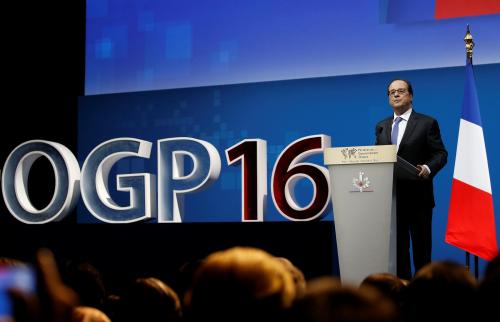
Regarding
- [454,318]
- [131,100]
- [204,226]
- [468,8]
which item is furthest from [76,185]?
[454,318]

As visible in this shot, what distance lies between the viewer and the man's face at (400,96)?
5000 mm

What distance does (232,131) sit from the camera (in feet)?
24.2

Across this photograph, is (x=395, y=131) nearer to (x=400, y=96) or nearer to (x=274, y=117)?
(x=400, y=96)

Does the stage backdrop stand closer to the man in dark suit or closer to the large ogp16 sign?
the large ogp16 sign

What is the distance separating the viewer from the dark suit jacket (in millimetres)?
4930

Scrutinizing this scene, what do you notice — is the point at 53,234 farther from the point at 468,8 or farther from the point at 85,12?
the point at 468,8

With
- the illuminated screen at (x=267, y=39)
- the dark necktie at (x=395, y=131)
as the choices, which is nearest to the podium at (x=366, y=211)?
the dark necktie at (x=395, y=131)

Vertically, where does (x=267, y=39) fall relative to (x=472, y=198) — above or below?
above

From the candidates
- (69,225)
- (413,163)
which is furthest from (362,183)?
(69,225)

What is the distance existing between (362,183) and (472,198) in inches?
43.4

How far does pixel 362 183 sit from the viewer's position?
468 centimetres

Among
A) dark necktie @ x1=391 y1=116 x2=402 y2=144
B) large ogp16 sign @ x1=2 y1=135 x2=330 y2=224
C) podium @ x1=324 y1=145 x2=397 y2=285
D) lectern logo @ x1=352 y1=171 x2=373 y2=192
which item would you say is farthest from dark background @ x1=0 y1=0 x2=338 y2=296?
dark necktie @ x1=391 y1=116 x2=402 y2=144

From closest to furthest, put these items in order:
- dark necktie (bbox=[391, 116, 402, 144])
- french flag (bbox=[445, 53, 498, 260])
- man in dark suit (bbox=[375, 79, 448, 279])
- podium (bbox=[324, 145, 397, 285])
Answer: podium (bbox=[324, 145, 397, 285]) < man in dark suit (bbox=[375, 79, 448, 279]) < dark necktie (bbox=[391, 116, 402, 144]) < french flag (bbox=[445, 53, 498, 260])

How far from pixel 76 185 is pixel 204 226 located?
1295mm
